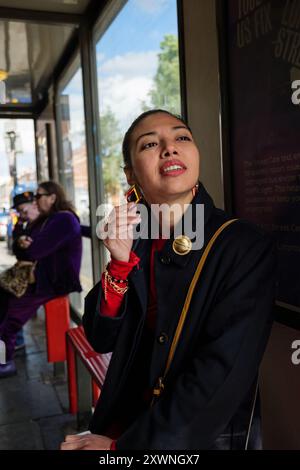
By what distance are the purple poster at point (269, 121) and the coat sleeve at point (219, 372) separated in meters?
0.30

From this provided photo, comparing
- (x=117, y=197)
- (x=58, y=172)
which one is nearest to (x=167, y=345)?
(x=117, y=197)

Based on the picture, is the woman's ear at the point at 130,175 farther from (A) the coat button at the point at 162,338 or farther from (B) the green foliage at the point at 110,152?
(B) the green foliage at the point at 110,152

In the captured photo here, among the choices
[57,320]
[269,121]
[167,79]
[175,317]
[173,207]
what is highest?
[167,79]

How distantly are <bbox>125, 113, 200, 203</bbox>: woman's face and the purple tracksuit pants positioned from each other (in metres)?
2.61

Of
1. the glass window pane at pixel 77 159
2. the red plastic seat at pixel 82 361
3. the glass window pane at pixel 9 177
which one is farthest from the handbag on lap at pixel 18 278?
the glass window pane at pixel 77 159

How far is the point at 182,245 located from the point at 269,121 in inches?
20.2

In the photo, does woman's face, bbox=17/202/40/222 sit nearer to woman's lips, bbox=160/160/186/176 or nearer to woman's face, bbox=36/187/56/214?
woman's face, bbox=36/187/56/214

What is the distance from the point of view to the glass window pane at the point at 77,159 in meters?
4.51

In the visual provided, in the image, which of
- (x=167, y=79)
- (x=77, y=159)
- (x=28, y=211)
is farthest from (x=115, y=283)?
(x=77, y=159)

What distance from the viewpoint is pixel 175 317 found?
1185 millimetres

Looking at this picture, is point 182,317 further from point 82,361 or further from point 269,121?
point 82,361

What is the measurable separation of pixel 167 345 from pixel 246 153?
735 millimetres

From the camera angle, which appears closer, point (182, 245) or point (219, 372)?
point (219, 372)

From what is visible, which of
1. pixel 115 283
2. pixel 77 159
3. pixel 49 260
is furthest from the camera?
pixel 77 159
